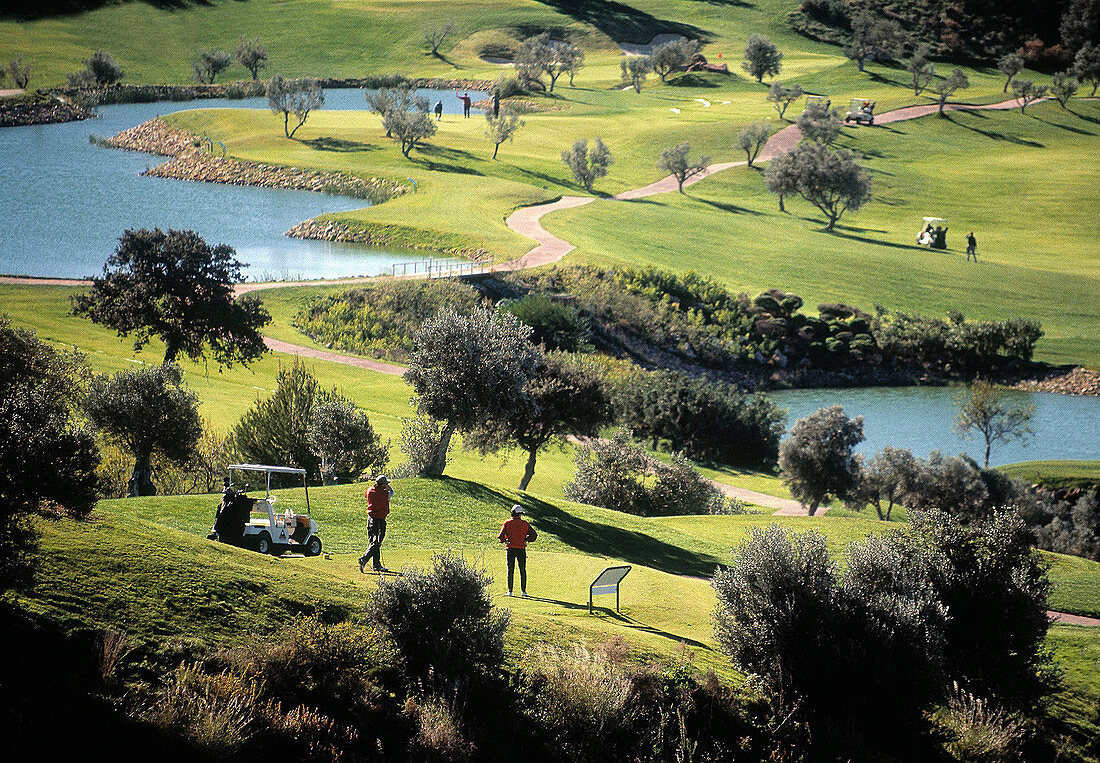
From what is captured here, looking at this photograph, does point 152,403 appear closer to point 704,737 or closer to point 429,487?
point 429,487

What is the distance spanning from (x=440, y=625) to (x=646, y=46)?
177 meters

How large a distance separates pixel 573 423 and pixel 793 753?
76.3 feet

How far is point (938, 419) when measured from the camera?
67.8m

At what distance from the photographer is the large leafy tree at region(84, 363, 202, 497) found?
3122 centimetres

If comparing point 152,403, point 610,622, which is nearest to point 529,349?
point 152,403

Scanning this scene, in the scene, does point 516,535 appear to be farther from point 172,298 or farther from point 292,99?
point 292,99

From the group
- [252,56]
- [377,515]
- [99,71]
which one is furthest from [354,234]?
[99,71]

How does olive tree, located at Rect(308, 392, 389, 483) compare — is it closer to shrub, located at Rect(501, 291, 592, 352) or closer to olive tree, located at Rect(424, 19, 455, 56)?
shrub, located at Rect(501, 291, 592, 352)

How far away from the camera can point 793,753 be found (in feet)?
57.9

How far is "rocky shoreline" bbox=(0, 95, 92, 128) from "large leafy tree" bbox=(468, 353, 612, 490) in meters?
109

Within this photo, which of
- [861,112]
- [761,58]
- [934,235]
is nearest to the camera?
[934,235]

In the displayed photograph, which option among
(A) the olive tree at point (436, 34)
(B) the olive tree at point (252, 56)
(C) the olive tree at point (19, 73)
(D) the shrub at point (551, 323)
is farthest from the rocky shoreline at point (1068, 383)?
(C) the olive tree at point (19, 73)

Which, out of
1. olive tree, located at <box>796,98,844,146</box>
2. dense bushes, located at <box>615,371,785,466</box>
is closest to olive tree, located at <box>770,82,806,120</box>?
olive tree, located at <box>796,98,844,146</box>

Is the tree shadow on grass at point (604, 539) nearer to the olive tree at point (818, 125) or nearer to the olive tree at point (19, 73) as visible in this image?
the olive tree at point (818, 125)
